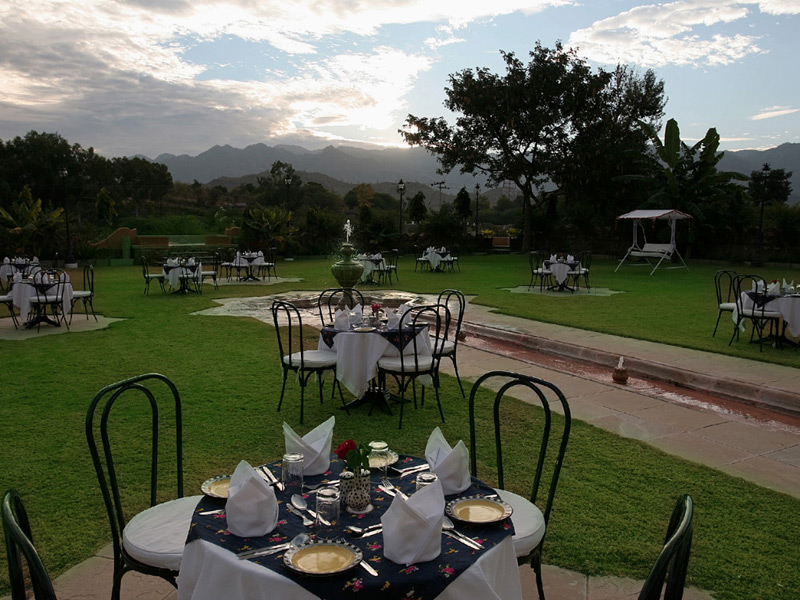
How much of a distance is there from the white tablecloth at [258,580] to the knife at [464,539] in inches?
1.7

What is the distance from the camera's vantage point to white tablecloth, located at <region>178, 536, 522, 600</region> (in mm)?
1707

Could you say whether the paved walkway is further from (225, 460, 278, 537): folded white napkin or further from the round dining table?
(225, 460, 278, 537): folded white napkin

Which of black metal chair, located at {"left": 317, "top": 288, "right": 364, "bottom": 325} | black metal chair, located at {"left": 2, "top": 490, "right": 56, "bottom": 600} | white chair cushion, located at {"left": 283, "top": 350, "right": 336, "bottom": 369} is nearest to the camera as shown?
black metal chair, located at {"left": 2, "top": 490, "right": 56, "bottom": 600}

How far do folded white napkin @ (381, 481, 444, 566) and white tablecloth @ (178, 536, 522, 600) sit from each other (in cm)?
12

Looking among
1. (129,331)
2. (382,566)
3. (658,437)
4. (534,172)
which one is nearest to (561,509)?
(658,437)

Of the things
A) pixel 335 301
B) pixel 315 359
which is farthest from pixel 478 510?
pixel 335 301

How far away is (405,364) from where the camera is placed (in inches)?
217

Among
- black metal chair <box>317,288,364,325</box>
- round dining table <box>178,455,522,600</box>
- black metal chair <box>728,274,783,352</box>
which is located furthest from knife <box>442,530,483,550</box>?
black metal chair <box>728,274,783,352</box>

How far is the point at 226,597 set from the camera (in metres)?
1.75

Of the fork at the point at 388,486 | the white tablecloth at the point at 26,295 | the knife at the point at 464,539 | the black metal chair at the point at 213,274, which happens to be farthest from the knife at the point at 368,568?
the black metal chair at the point at 213,274

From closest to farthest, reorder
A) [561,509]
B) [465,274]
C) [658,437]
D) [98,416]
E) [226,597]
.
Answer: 1. [226,597]
2. [561,509]
3. [658,437]
4. [98,416]
5. [465,274]

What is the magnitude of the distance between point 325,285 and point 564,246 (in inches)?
689

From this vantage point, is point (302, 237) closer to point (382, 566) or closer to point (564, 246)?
point (564, 246)

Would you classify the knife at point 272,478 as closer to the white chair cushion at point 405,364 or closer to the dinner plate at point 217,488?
the dinner plate at point 217,488
